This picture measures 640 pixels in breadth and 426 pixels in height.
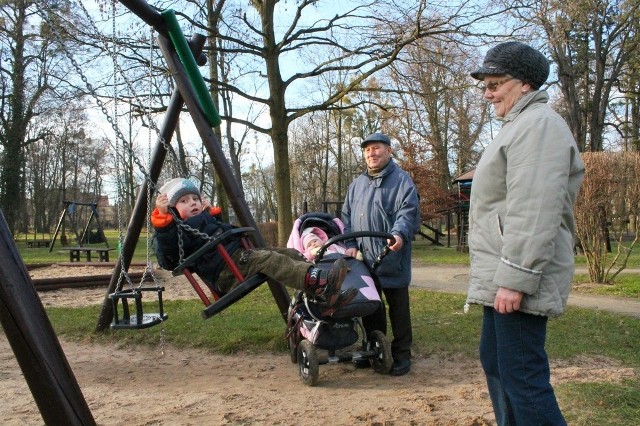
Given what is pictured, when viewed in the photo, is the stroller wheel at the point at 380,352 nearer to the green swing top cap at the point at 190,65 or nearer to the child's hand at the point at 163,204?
the child's hand at the point at 163,204

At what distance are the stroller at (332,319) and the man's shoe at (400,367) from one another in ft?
0.25

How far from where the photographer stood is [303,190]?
43.8 meters

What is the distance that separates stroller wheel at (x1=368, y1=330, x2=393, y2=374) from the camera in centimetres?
433

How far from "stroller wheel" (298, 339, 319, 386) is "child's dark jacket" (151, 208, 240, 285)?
81 centimetres

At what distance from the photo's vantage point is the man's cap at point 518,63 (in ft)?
7.59

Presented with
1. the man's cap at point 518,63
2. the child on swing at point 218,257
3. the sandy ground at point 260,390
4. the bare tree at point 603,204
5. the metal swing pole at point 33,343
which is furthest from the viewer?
the bare tree at point 603,204

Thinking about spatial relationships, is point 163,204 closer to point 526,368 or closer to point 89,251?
point 526,368

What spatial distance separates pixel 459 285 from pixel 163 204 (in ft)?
23.1

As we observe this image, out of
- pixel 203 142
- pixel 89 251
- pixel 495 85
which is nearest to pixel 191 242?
pixel 203 142

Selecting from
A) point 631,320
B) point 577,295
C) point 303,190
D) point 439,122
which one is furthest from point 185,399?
point 303,190

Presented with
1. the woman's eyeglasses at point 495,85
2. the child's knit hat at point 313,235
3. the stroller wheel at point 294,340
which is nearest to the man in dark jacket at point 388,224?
the child's knit hat at point 313,235

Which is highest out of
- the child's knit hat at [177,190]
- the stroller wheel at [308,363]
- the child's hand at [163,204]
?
the child's knit hat at [177,190]

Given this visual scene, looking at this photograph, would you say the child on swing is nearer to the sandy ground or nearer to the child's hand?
the child's hand

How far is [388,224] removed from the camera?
4.53m
